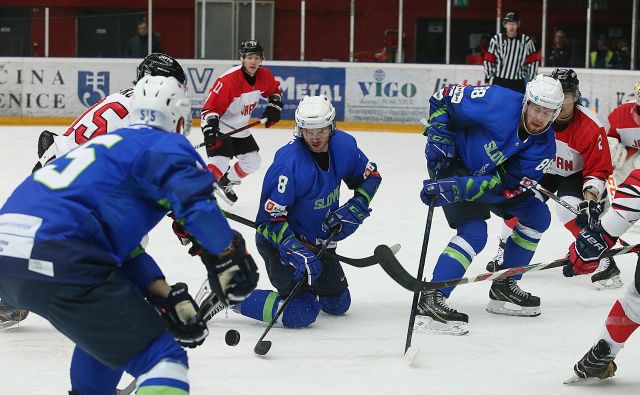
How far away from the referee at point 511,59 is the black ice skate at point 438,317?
18.0 ft

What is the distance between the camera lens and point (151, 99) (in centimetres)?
254

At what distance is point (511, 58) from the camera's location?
30.5ft

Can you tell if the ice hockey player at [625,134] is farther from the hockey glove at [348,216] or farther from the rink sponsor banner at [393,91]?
the rink sponsor banner at [393,91]

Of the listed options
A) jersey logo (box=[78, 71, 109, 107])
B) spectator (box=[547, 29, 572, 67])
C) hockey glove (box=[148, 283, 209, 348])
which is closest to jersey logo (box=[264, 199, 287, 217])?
hockey glove (box=[148, 283, 209, 348])

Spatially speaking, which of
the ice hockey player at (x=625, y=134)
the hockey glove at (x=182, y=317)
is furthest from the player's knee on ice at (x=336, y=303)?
the ice hockey player at (x=625, y=134)

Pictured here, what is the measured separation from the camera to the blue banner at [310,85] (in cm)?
1045

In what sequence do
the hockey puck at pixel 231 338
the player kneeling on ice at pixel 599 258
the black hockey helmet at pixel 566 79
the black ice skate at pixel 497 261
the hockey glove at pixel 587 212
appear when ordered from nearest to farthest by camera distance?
the player kneeling on ice at pixel 599 258
the hockey puck at pixel 231 338
the hockey glove at pixel 587 212
the black hockey helmet at pixel 566 79
the black ice skate at pixel 497 261

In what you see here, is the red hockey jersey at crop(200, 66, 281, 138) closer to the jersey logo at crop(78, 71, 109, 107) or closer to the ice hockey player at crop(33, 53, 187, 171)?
the ice hockey player at crop(33, 53, 187, 171)

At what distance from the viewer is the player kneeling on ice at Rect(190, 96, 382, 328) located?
392 cm

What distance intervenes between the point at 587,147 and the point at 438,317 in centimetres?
119

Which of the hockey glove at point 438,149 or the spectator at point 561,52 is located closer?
the hockey glove at point 438,149

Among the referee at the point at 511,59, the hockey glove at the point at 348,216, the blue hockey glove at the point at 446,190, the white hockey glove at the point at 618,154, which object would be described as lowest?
the hockey glove at the point at 348,216

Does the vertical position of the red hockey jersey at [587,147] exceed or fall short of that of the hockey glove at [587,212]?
it exceeds it

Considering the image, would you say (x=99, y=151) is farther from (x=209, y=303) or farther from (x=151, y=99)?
(x=209, y=303)
